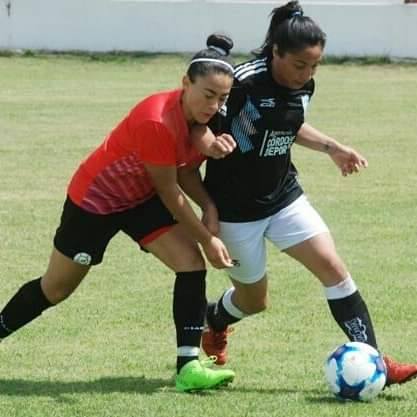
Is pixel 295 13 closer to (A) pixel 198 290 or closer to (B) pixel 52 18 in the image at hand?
(A) pixel 198 290

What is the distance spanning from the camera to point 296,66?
5805 millimetres

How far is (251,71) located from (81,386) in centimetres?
173

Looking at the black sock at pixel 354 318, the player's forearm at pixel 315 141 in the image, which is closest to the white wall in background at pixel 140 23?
the player's forearm at pixel 315 141

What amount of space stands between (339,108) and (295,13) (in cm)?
1421

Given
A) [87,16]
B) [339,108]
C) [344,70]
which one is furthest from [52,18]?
[339,108]

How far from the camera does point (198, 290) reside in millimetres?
5914

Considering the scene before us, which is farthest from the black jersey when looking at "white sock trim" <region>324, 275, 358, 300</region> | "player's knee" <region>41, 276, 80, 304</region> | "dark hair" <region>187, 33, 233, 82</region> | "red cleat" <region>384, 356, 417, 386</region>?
"red cleat" <region>384, 356, 417, 386</region>

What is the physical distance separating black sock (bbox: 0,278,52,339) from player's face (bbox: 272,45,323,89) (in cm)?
157

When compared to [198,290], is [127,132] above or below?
above

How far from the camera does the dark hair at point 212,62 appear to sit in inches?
219

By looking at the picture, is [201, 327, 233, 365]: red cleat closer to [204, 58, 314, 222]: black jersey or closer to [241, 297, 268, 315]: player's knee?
[241, 297, 268, 315]: player's knee

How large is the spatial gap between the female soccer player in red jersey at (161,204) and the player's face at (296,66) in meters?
0.27

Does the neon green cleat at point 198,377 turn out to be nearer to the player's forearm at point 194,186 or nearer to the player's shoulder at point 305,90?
the player's forearm at point 194,186

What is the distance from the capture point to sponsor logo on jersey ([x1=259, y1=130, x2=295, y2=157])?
6.00 metres
